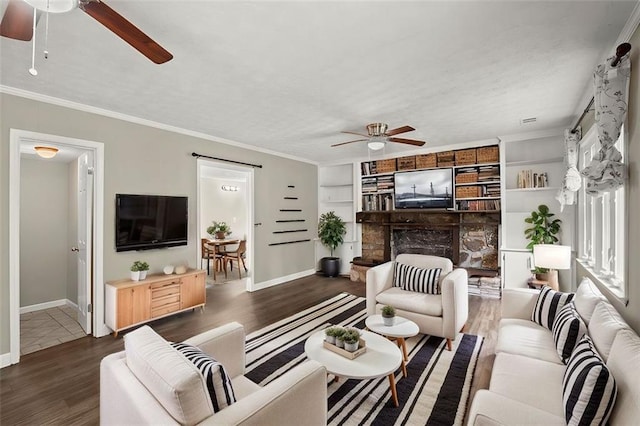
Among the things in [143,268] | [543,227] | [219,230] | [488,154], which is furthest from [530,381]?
[219,230]

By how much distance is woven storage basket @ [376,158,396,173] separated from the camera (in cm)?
607

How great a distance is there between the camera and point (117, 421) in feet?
4.41

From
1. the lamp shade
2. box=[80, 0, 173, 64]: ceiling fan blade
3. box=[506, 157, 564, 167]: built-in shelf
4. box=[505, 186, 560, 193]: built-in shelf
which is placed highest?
box=[80, 0, 173, 64]: ceiling fan blade

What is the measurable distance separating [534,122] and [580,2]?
8.64 feet

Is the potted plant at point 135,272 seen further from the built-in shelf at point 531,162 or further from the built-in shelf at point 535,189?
the built-in shelf at point 531,162

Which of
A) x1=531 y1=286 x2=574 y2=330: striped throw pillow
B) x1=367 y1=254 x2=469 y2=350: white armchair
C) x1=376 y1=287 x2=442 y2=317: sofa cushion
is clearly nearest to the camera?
x1=531 y1=286 x2=574 y2=330: striped throw pillow

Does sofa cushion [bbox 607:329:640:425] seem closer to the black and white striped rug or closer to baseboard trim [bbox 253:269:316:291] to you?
the black and white striped rug

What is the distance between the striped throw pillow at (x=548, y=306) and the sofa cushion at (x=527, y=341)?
6 cm

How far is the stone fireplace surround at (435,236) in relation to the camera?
16.8ft

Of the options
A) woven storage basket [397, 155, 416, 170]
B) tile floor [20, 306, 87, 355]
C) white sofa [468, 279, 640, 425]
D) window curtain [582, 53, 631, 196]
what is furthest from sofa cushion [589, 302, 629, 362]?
tile floor [20, 306, 87, 355]

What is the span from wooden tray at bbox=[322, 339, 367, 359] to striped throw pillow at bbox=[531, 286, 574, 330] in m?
1.54

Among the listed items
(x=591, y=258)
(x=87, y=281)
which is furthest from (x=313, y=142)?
(x=591, y=258)

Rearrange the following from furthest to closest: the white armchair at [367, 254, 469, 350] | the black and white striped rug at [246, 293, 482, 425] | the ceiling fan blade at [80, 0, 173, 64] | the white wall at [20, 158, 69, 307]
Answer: the white wall at [20, 158, 69, 307] → the white armchair at [367, 254, 469, 350] → the black and white striped rug at [246, 293, 482, 425] → the ceiling fan blade at [80, 0, 173, 64]

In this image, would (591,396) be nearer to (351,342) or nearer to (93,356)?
(351,342)
